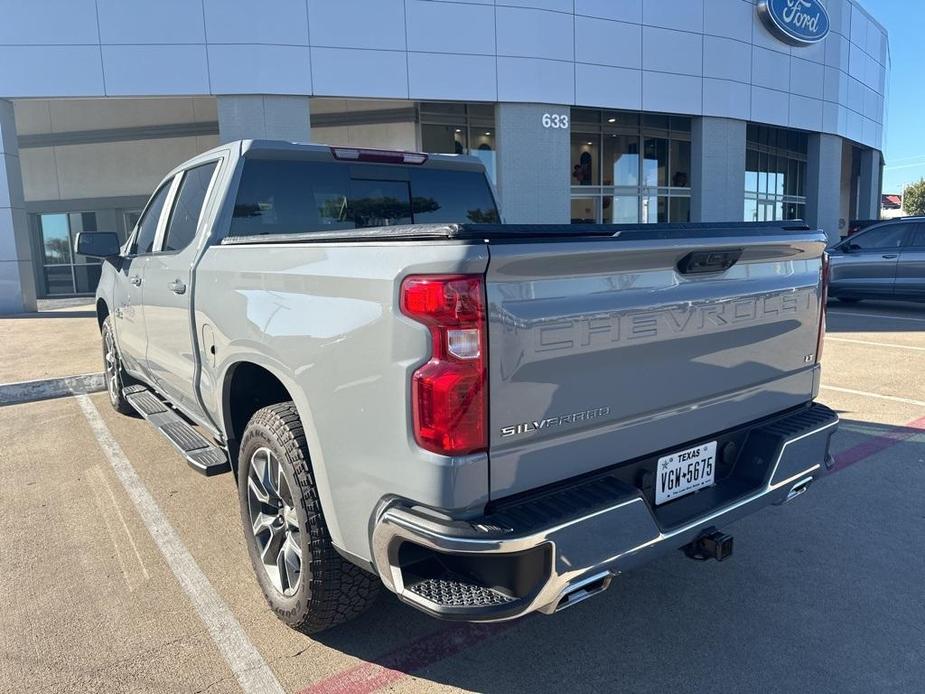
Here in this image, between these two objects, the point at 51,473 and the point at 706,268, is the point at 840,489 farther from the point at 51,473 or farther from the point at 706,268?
the point at 51,473

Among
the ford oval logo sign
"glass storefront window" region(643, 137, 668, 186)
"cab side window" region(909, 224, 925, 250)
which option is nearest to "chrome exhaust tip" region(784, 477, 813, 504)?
"cab side window" region(909, 224, 925, 250)

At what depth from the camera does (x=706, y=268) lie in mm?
2553

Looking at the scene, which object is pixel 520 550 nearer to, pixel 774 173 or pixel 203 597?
pixel 203 597

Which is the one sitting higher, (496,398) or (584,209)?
(584,209)

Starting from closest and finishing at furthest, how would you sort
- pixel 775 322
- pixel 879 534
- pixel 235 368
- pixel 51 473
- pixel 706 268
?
pixel 706 268 < pixel 775 322 < pixel 235 368 < pixel 879 534 < pixel 51 473

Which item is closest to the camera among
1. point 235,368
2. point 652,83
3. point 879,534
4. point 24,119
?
point 235,368

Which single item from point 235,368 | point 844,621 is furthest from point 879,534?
Answer: point 235,368

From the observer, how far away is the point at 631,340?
2.31m

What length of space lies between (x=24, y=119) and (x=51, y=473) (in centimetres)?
2052

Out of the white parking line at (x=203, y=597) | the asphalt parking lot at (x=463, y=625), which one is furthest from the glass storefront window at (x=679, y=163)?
the white parking line at (x=203, y=597)

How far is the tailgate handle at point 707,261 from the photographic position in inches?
97.1

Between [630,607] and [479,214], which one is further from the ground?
[479,214]

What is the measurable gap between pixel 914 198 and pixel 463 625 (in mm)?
100959

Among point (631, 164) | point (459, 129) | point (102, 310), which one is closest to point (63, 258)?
point (459, 129)
